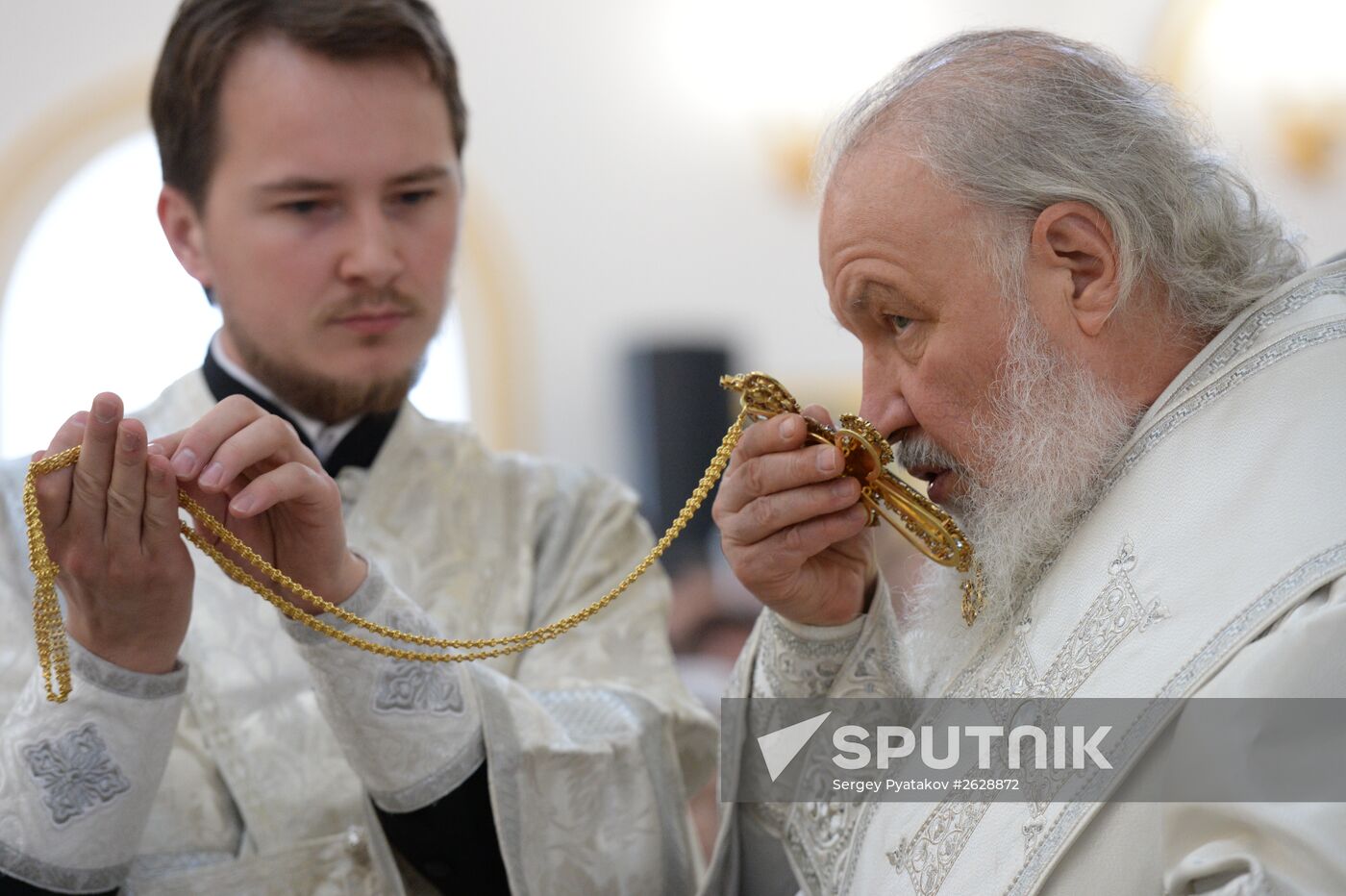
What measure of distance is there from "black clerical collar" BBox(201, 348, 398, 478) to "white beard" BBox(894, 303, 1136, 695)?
1.01 m

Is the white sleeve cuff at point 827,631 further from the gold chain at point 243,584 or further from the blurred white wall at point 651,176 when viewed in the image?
the blurred white wall at point 651,176

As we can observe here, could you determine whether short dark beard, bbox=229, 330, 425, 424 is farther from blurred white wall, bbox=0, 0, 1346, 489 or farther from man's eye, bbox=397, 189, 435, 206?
blurred white wall, bbox=0, 0, 1346, 489

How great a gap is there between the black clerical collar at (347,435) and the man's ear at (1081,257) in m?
1.24

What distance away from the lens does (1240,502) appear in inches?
65.2

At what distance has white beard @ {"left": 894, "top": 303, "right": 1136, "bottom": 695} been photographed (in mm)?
1854

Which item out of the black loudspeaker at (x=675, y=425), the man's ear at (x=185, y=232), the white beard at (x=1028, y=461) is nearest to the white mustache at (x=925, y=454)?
the white beard at (x=1028, y=461)

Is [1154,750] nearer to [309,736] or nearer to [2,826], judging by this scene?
[309,736]

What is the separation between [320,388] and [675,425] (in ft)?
17.4

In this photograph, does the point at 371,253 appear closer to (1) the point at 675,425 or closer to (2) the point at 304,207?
(2) the point at 304,207

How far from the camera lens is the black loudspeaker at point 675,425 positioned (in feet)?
25.3

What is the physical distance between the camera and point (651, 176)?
830 centimetres

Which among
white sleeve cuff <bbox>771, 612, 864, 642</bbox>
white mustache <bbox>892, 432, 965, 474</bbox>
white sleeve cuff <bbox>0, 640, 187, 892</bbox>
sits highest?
white mustache <bbox>892, 432, 965, 474</bbox>

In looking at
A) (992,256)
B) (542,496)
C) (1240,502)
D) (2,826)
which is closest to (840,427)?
(992,256)

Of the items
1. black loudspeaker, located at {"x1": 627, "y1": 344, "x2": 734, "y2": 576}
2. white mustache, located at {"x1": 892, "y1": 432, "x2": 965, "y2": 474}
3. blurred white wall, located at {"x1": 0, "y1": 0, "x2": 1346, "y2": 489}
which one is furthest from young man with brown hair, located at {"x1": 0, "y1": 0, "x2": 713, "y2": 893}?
blurred white wall, located at {"x1": 0, "y1": 0, "x2": 1346, "y2": 489}
